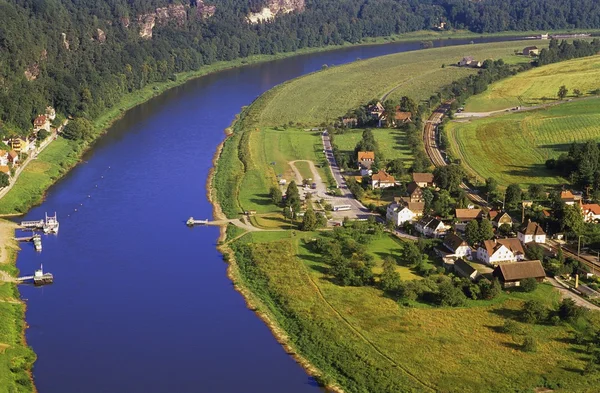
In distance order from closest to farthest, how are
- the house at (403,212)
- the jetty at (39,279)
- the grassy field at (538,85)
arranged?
1. the jetty at (39,279)
2. the house at (403,212)
3. the grassy field at (538,85)

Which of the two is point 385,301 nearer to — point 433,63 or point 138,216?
point 138,216

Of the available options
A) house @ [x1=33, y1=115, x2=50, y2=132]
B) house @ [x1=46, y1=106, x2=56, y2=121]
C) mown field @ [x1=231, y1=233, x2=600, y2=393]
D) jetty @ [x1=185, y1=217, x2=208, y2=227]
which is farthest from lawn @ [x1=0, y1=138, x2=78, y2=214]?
mown field @ [x1=231, y1=233, x2=600, y2=393]

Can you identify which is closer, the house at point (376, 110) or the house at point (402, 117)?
the house at point (402, 117)

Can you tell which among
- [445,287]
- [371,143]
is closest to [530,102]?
[371,143]

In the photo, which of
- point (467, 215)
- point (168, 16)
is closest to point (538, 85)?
point (467, 215)

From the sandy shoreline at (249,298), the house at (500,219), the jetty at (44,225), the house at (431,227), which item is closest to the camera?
the sandy shoreline at (249,298)

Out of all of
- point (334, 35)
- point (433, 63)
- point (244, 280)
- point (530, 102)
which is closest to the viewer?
point (244, 280)

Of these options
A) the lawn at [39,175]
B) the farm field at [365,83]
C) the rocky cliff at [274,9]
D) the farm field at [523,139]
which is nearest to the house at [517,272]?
the farm field at [523,139]

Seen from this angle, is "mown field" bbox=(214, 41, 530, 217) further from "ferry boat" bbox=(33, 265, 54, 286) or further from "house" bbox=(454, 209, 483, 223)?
"ferry boat" bbox=(33, 265, 54, 286)

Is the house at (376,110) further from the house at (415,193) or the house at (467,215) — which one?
the house at (467,215)
